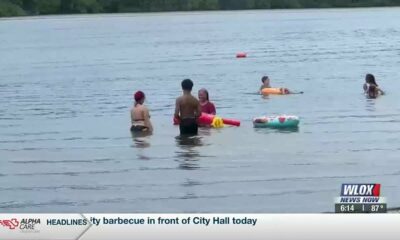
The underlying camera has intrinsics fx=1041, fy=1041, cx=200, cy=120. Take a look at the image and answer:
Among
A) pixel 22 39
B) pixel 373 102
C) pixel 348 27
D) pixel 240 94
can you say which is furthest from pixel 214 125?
pixel 348 27

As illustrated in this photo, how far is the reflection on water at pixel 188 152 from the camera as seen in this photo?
18.6 m

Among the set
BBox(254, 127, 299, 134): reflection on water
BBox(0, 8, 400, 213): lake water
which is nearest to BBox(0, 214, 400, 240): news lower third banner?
BBox(0, 8, 400, 213): lake water

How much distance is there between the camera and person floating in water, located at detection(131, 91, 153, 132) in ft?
69.7

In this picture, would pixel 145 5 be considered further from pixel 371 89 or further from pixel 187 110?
pixel 187 110

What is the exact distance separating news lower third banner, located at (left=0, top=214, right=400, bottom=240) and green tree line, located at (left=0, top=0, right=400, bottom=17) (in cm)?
11938

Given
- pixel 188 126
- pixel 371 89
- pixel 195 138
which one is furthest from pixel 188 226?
pixel 371 89

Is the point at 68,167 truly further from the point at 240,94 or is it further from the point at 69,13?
the point at 69,13

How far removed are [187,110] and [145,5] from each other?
120379 mm

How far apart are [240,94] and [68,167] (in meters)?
18.0

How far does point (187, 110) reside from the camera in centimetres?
2080

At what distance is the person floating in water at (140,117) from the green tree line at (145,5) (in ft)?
346

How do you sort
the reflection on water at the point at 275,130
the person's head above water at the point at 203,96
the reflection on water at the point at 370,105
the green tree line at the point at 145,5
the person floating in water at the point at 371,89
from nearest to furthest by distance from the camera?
the person's head above water at the point at 203,96 → the reflection on water at the point at 275,130 → the reflection on water at the point at 370,105 → the person floating in water at the point at 371,89 → the green tree line at the point at 145,5

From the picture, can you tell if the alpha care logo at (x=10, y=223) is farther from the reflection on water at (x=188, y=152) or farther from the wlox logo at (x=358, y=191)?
the reflection on water at (x=188, y=152)

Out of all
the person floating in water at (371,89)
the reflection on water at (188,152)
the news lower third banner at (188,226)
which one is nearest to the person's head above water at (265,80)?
the person floating in water at (371,89)
